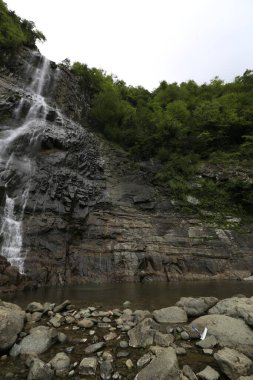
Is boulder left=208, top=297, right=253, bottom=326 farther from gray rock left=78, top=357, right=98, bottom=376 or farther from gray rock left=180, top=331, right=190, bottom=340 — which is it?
gray rock left=78, top=357, right=98, bottom=376

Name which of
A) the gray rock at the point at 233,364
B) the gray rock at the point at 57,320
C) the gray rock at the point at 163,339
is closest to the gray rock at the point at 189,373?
the gray rock at the point at 233,364

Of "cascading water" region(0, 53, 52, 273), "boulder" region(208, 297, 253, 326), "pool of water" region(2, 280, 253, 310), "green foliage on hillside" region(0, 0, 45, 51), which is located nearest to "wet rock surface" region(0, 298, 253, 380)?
"boulder" region(208, 297, 253, 326)

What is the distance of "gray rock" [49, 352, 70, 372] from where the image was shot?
5352 millimetres

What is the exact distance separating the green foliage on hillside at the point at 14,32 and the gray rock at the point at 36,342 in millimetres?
35051

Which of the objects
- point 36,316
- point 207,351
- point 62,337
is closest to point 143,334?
point 207,351

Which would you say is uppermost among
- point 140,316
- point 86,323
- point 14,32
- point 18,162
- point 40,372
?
point 14,32

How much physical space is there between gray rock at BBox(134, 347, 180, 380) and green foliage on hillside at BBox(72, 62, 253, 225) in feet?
60.5

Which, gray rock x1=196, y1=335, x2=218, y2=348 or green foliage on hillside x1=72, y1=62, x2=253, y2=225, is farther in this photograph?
green foliage on hillside x1=72, y1=62, x2=253, y2=225

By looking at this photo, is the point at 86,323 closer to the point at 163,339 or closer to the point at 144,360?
the point at 163,339

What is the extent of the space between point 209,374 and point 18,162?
1929cm

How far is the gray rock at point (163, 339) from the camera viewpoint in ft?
20.9

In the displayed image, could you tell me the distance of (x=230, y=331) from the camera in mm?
6816

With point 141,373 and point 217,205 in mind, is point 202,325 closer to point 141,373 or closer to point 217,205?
point 141,373

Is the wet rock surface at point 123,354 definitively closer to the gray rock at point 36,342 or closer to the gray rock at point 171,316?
the gray rock at point 36,342
